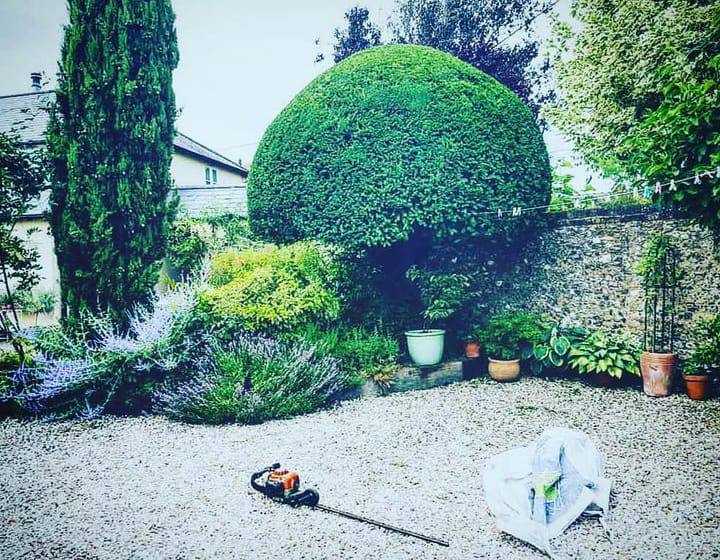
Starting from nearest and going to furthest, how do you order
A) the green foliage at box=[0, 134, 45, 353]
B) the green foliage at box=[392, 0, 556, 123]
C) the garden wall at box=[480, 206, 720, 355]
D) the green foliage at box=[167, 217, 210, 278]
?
1. the garden wall at box=[480, 206, 720, 355]
2. the green foliage at box=[0, 134, 45, 353]
3. the green foliage at box=[167, 217, 210, 278]
4. the green foliage at box=[392, 0, 556, 123]

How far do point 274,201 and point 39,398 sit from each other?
3.81 metres

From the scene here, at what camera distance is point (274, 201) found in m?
6.93

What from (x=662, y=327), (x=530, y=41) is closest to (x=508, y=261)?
(x=662, y=327)

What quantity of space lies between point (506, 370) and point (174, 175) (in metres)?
14.7

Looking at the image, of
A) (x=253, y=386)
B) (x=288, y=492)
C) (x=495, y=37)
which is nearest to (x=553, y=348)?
(x=253, y=386)

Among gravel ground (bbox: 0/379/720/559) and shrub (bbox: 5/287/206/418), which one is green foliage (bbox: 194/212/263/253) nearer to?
shrub (bbox: 5/287/206/418)

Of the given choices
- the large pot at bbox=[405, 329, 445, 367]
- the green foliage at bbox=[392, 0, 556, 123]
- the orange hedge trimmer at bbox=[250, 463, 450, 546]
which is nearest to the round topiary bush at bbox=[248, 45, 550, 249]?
the large pot at bbox=[405, 329, 445, 367]

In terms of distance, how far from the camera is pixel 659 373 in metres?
5.14

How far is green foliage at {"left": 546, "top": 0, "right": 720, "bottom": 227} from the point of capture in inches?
181

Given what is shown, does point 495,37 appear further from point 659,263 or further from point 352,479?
point 352,479

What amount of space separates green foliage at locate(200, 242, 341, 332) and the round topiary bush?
435mm

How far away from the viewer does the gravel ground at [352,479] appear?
2.61 meters

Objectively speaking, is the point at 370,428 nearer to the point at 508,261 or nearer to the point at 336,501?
the point at 336,501

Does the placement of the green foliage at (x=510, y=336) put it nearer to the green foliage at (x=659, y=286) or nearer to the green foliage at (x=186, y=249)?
the green foliage at (x=659, y=286)
